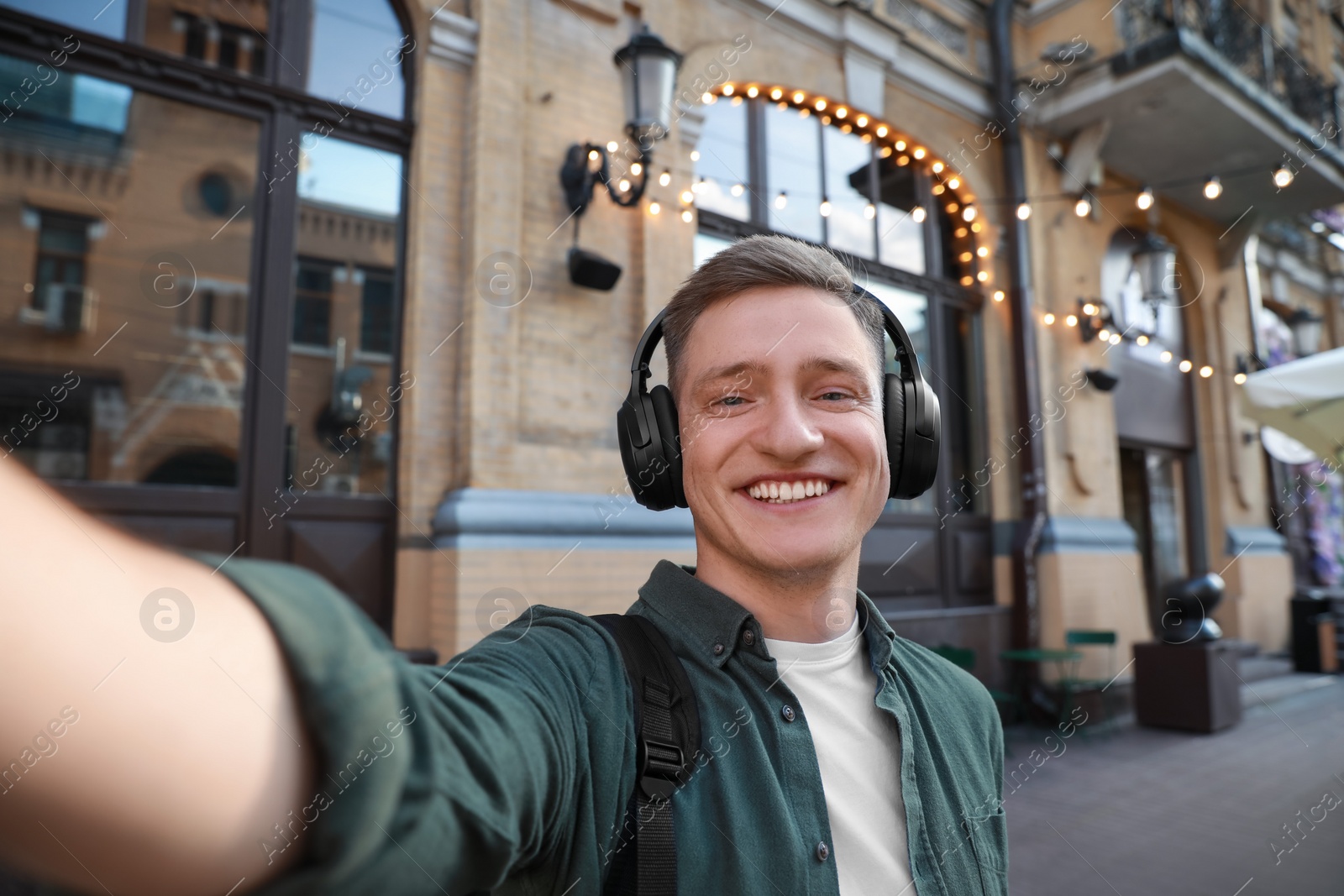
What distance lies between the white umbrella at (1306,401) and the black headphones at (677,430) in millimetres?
5236

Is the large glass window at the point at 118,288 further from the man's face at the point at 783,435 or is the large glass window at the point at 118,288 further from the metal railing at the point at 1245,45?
the metal railing at the point at 1245,45

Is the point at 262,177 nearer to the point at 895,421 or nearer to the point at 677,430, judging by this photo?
the point at 677,430

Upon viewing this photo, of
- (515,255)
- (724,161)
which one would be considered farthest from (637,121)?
(724,161)

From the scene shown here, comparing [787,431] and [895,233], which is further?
[895,233]

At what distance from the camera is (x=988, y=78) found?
27.0ft

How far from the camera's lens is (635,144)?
501 cm

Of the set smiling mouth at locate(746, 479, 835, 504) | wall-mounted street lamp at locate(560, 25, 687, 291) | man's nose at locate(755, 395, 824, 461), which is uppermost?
wall-mounted street lamp at locate(560, 25, 687, 291)

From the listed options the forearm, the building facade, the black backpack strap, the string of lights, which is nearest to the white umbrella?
the string of lights

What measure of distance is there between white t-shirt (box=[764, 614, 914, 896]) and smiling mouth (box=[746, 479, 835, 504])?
22 cm

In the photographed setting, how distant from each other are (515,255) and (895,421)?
3826 millimetres

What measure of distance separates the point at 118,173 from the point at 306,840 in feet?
15.6

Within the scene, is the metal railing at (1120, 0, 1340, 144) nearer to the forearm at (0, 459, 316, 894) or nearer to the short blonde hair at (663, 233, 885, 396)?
the short blonde hair at (663, 233, 885, 396)

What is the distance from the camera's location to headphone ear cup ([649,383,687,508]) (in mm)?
1423

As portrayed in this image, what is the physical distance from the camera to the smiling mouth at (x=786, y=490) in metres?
1.21
